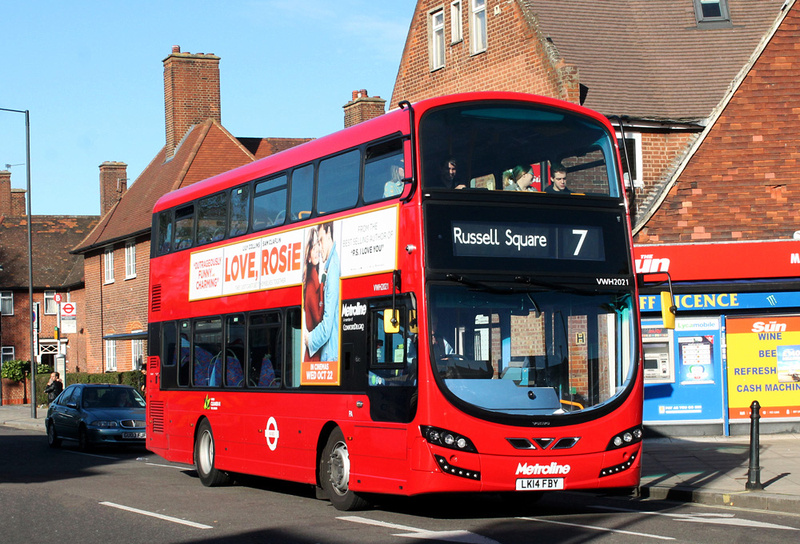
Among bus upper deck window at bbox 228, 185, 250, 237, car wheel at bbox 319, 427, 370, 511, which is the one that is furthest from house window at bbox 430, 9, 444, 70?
car wheel at bbox 319, 427, 370, 511

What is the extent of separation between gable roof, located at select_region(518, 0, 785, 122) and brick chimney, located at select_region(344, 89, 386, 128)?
1688 centimetres

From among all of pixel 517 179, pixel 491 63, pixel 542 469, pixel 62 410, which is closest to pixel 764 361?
pixel 491 63

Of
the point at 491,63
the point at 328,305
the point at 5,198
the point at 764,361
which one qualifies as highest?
the point at 5,198

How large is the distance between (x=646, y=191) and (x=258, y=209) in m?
10.9

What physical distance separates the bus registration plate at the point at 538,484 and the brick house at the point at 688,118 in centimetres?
1026

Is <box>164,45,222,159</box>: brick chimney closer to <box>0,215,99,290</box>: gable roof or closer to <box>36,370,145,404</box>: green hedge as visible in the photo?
<box>36,370,145,404</box>: green hedge

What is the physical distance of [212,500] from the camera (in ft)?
44.8

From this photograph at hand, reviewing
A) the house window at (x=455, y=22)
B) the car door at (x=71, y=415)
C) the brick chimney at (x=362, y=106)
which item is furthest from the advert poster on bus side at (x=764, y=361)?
the brick chimney at (x=362, y=106)

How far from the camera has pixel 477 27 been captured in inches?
993

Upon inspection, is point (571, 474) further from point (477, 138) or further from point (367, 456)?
point (477, 138)

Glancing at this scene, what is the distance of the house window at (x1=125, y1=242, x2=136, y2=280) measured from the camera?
44188 mm

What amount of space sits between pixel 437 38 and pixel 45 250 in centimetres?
4681

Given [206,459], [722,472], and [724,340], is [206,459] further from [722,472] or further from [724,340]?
[724,340]

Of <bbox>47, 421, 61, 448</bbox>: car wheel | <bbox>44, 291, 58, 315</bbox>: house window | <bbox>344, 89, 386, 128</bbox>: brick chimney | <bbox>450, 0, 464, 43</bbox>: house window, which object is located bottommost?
<bbox>47, 421, 61, 448</bbox>: car wheel
